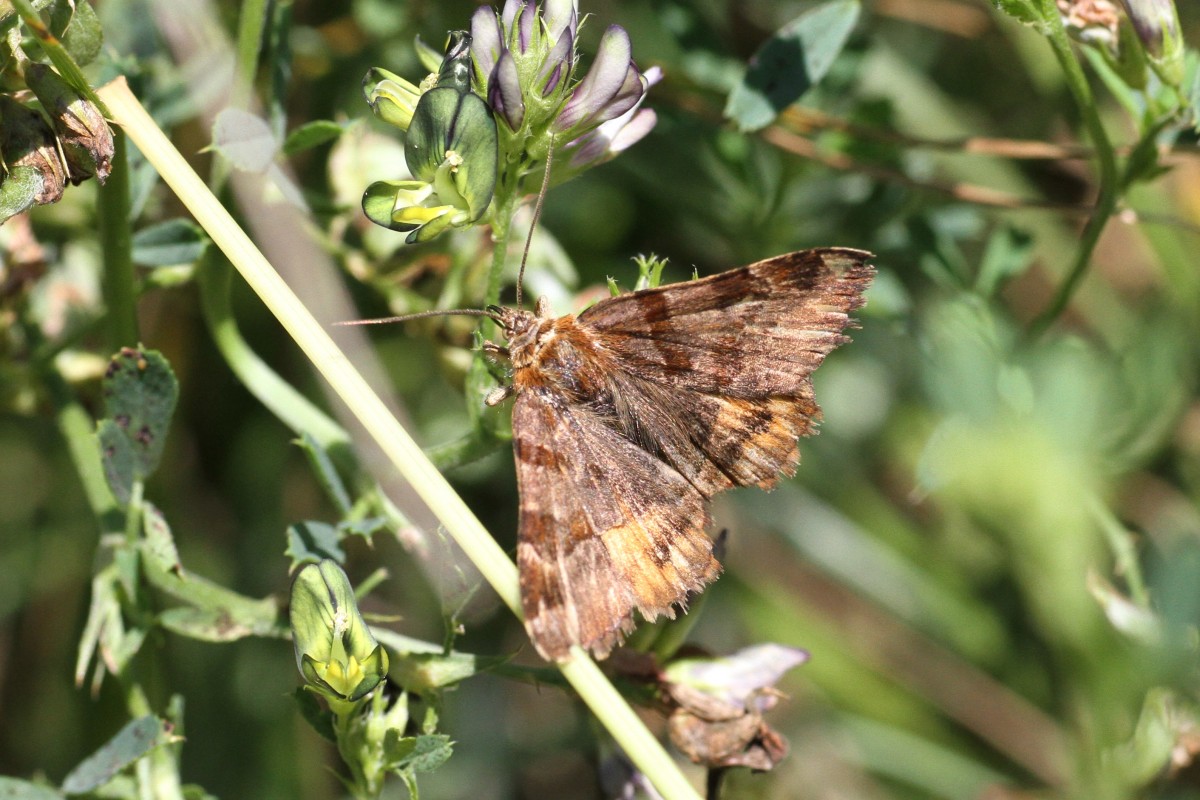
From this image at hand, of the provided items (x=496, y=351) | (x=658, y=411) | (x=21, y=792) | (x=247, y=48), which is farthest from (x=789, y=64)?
(x=21, y=792)

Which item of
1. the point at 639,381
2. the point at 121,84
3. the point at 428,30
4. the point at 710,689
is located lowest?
the point at 710,689

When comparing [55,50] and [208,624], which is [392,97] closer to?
[55,50]

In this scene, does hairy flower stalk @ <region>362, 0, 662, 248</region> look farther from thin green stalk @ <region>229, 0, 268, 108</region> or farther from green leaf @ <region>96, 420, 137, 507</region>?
green leaf @ <region>96, 420, 137, 507</region>

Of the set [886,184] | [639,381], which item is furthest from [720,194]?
[639,381]

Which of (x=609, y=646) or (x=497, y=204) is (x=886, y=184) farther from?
(x=609, y=646)

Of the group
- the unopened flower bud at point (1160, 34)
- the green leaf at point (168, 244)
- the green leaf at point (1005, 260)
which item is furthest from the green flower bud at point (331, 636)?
the green leaf at point (1005, 260)

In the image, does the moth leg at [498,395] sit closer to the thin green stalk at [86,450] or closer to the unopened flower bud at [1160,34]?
the thin green stalk at [86,450]

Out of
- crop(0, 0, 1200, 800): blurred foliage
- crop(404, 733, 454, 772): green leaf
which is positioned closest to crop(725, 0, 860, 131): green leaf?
crop(0, 0, 1200, 800): blurred foliage
